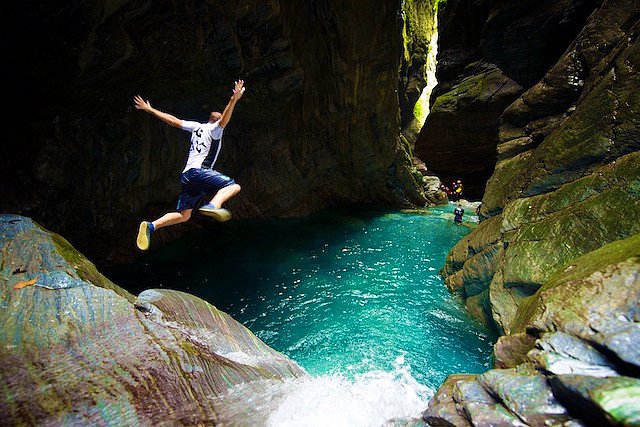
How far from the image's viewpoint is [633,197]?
5.38 metres

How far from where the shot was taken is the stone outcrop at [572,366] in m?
2.29

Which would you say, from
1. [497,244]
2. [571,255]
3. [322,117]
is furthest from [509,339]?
[322,117]

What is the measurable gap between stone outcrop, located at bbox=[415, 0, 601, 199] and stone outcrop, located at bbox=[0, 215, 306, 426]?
19279 mm

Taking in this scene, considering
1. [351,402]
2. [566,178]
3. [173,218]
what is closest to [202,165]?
[173,218]

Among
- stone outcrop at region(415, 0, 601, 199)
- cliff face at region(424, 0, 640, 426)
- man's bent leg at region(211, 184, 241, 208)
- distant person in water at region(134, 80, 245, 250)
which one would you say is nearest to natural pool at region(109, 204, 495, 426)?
cliff face at region(424, 0, 640, 426)

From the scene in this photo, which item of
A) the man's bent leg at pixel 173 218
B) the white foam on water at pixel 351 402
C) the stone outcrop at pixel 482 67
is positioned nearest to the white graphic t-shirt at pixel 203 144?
the man's bent leg at pixel 173 218

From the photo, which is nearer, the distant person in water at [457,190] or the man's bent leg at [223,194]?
the man's bent leg at [223,194]

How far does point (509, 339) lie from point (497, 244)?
4.26m

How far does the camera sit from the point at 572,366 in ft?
9.12

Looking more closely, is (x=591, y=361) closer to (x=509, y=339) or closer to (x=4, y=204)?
(x=509, y=339)

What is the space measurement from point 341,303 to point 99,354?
6275 mm

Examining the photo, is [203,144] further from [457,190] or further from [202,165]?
[457,190]

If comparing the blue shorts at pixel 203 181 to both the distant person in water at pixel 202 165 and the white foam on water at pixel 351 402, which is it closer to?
the distant person in water at pixel 202 165

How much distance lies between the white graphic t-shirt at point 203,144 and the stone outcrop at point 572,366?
481 centimetres
